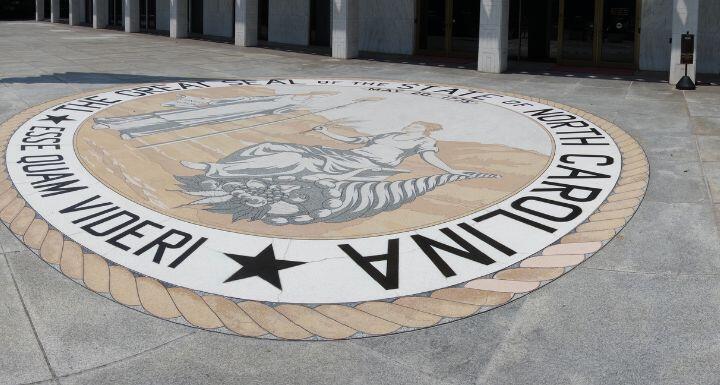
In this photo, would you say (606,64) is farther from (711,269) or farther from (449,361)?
(449,361)

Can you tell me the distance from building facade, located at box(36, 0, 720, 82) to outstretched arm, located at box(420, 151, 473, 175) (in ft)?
32.0

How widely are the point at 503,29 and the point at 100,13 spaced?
2939 cm

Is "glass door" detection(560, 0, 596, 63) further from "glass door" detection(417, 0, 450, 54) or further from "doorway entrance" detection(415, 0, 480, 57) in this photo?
"glass door" detection(417, 0, 450, 54)

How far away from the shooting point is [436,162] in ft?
31.7

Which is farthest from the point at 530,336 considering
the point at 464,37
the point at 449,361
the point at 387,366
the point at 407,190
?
the point at 464,37

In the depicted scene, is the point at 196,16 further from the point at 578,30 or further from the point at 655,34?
the point at 655,34

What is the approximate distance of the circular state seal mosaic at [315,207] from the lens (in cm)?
573

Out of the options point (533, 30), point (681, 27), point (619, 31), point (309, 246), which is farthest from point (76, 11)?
point (309, 246)

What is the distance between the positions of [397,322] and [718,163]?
21.4 ft

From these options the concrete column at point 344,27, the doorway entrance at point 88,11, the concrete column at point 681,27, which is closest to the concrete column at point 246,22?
the concrete column at point 344,27

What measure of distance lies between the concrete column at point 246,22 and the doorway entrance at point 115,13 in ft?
58.4

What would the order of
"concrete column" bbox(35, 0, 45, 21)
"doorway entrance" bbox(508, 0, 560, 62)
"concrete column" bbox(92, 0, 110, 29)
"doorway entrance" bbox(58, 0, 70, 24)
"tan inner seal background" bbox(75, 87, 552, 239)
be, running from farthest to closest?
"concrete column" bbox(35, 0, 45, 21) < "doorway entrance" bbox(58, 0, 70, 24) < "concrete column" bbox(92, 0, 110, 29) < "doorway entrance" bbox(508, 0, 560, 62) < "tan inner seal background" bbox(75, 87, 552, 239)

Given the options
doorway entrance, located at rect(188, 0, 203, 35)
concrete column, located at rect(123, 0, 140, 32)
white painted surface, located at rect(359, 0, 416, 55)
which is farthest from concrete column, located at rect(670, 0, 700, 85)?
concrete column, located at rect(123, 0, 140, 32)

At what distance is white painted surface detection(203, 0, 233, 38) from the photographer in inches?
1302
